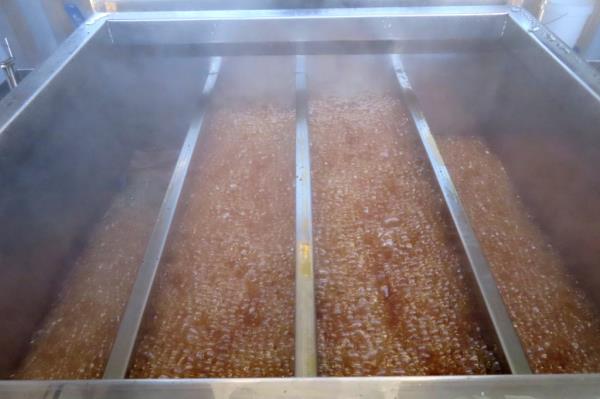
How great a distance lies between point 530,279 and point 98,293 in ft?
5.94

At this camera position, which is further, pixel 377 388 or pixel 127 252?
pixel 127 252

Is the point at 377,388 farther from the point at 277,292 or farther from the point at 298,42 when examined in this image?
the point at 298,42

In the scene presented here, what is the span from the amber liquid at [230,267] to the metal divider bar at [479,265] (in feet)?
2.26

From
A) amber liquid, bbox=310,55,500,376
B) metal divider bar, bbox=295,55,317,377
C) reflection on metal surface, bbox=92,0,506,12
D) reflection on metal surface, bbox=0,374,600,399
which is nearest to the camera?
reflection on metal surface, bbox=0,374,600,399

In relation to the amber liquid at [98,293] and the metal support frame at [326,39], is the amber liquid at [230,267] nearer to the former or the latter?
the amber liquid at [98,293]

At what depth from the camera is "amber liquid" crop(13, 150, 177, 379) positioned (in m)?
1.40

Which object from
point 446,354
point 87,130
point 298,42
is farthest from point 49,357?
point 298,42

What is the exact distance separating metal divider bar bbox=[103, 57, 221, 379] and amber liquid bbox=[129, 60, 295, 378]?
0.06 meters

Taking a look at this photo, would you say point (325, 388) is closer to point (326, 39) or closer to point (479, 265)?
point (479, 265)

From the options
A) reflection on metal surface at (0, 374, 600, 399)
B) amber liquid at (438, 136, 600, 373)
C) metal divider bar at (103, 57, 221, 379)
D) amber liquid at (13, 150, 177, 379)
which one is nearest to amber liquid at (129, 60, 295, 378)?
metal divider bar at (103, 57, 221, 379)

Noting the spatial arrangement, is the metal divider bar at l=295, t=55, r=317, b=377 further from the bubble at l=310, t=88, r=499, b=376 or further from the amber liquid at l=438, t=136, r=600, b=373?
the amber liquid at l=438, t=136, r=600, b=373

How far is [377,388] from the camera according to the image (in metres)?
0.79

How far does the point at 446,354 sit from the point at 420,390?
23.3 inches

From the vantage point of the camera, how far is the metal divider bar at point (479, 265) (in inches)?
47.6
